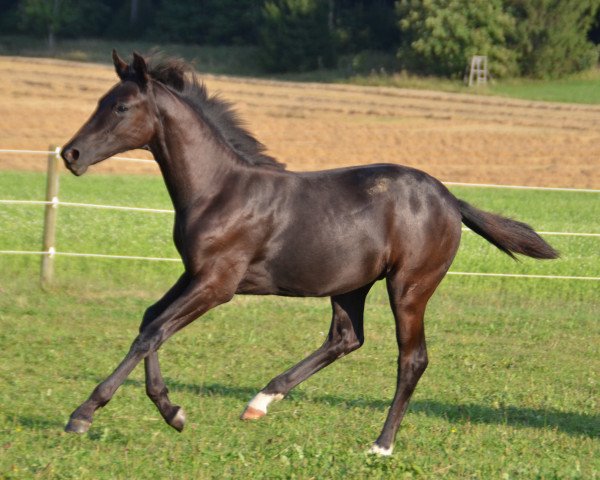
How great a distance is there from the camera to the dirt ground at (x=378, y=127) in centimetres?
2648

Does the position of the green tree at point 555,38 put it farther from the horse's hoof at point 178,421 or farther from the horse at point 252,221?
the horse's hoof at point 178,421

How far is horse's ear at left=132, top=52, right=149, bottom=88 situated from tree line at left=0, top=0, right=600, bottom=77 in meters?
42.6

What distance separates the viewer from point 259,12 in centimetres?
5825

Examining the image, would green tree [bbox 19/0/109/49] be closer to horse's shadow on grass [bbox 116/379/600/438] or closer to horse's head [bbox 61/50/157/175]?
horse's shadow on grass [bbox 116/379/600/438]

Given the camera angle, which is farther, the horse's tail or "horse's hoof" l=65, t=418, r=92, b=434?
the horse's tail

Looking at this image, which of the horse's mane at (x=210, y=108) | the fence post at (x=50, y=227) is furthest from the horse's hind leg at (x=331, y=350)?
the fence post at (x=50, y=227)

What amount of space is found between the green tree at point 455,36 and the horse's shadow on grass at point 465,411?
41.3m

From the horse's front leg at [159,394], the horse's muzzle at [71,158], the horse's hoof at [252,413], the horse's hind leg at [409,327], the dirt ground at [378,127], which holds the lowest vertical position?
the dirt ground at [378,127]

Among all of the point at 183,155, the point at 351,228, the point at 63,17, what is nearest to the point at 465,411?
the point at 351,228

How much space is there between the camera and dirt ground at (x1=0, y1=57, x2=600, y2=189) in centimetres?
2648

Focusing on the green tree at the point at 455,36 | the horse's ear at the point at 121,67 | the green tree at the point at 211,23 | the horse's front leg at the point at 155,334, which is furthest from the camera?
the green tree at the point at 211,23

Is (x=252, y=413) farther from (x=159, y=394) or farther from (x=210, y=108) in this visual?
(x=210, y=108)

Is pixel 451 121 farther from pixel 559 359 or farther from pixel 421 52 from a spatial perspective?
pixel 559 359

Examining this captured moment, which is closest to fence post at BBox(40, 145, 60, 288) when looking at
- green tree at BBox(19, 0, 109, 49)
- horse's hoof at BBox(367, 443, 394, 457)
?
horse's hoof at BBox(367, 443, 394, 457)
